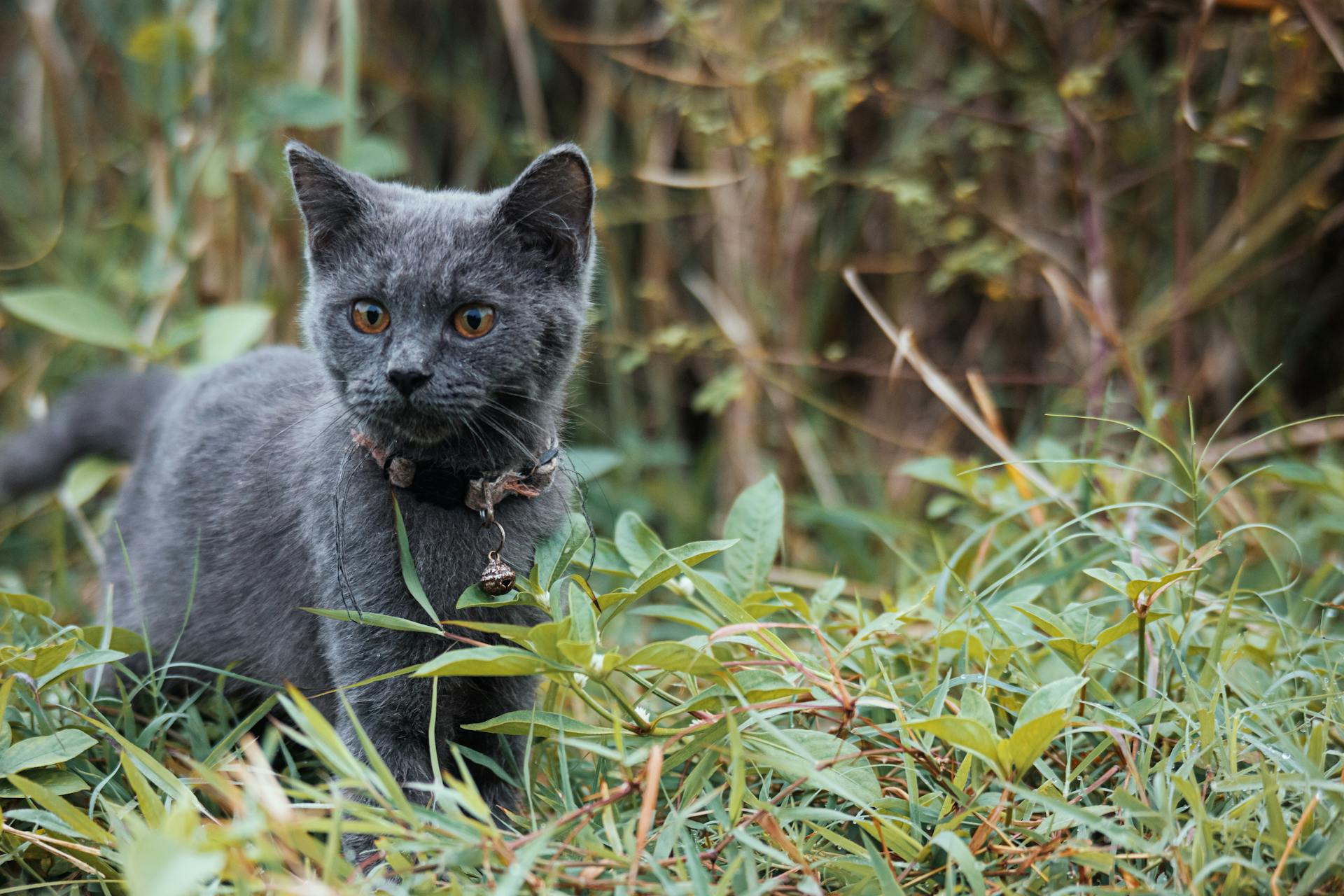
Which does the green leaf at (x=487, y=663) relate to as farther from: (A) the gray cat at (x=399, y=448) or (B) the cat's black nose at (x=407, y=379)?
(B) the cat's black nose at (x=407, y=379)

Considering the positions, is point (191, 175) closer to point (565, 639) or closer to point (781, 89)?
point (781, 89)

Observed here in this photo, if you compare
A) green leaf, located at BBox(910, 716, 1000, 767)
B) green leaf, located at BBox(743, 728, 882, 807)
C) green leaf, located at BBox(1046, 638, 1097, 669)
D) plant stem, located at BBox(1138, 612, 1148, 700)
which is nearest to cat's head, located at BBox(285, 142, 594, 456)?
green leaf, located at BBox(743, 728, 882, 807)

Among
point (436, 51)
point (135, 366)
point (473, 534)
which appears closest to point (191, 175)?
point (135, 366)

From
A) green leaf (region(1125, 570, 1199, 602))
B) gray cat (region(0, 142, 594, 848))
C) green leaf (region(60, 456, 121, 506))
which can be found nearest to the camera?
green leaf (region(1125, 570, 1199, 602))

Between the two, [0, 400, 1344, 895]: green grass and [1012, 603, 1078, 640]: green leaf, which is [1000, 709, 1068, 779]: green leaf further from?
[1012, 603, 1078, 640]: green leaf

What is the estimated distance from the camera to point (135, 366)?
291cm

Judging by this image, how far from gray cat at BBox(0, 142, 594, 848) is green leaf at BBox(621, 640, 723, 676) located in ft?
1.15

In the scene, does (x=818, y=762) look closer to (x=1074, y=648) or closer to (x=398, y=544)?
(x=1074, y=648)

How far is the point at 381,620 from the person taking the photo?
4.92ft

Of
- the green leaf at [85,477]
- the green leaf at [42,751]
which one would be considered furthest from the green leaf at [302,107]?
the green leaf at [42,751]

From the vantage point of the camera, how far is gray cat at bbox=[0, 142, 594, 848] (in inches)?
63.3

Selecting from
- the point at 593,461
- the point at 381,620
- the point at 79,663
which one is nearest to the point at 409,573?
the point at 381,620

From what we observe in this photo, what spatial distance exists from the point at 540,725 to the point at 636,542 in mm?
375

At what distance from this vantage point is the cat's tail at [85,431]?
252cm
